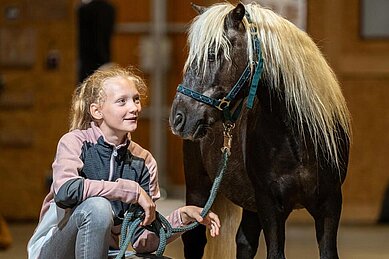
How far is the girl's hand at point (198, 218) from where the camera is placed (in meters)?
4.07

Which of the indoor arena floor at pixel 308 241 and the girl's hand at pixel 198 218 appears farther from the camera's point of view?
the indoor arena floor at pixel 308 241

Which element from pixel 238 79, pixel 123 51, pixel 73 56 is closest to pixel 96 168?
pixel 238 79

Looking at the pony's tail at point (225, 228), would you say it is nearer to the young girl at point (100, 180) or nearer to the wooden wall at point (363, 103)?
the young girl at point (100, 180)

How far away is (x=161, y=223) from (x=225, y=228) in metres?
0.81

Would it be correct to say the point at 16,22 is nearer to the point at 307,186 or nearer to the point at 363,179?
the point at 363,179

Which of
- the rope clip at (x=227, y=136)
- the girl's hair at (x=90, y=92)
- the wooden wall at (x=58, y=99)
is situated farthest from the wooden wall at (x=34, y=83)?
the rope clip at (x=227, y=136)

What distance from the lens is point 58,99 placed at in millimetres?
8219

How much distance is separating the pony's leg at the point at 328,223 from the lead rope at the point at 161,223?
34 centimetres

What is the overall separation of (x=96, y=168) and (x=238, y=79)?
21.5 inches

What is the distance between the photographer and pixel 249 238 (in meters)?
4.48

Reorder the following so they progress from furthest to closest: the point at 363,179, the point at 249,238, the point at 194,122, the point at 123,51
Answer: the point at 123,51 < the point at 363,179 < the point at 249,238 < the point at 194,122

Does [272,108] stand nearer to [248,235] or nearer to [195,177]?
[248,235]

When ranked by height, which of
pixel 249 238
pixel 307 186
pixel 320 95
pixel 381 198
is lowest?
pixel 381 198

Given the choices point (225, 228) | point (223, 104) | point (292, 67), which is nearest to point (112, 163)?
point (223, 104)
